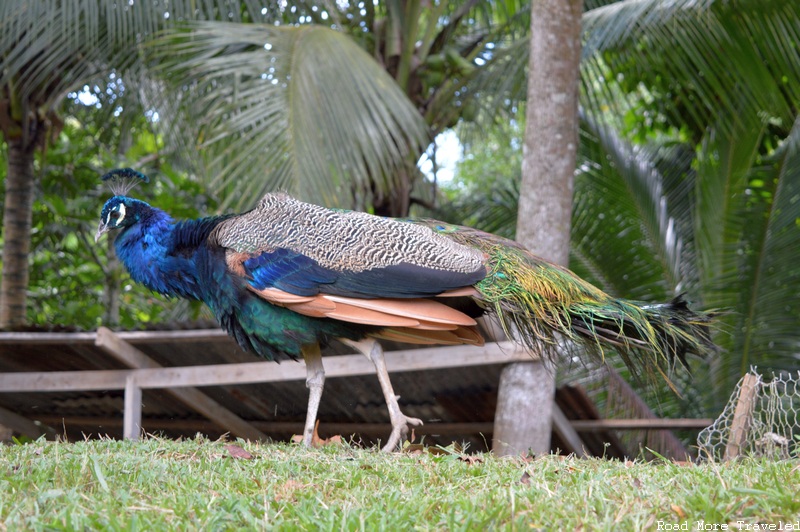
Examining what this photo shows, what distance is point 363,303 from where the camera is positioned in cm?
490

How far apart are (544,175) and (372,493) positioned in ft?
12.5

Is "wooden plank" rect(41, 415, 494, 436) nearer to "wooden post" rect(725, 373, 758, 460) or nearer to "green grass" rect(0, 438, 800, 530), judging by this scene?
"wooden post" rect(725, 373, 758, 460)

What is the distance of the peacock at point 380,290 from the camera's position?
16.0 feet

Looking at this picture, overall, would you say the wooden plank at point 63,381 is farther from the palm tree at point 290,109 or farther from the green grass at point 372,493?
the green grass at point 372,493

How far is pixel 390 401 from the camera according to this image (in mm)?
5137

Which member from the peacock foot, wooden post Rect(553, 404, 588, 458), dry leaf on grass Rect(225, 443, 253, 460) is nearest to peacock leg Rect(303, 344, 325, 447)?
the peacock foot

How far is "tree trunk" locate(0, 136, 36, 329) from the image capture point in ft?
29.6

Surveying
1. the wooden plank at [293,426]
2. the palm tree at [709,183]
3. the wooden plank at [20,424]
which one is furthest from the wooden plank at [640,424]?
the wooden plank at [20,424]

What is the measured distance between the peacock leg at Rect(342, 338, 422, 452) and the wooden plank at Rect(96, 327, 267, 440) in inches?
91.5

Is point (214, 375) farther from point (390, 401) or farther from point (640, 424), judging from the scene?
point (640, 424)

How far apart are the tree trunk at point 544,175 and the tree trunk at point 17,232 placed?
200 inches

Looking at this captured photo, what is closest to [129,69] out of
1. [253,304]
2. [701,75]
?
[253,304]

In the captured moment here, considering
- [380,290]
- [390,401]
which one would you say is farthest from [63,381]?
[380,290]

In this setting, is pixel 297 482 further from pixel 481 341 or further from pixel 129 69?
pixel 129 69
